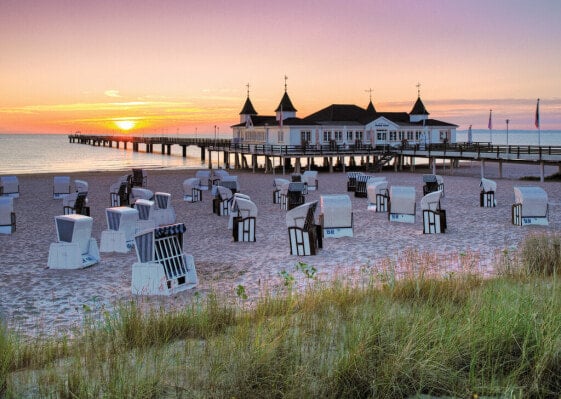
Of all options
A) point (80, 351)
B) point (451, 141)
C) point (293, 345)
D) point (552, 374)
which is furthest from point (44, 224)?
point (451, 141)

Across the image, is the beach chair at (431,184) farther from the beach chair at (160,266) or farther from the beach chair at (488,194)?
the beach chair at (160,266)

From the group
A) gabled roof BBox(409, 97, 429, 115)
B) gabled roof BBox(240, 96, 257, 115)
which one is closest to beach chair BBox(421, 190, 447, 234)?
gabled roof BBox(409, 97, 429, 115)

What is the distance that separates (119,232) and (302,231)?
4.39 meters

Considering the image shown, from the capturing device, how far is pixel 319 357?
5.53m

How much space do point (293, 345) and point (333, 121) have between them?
50167 mm

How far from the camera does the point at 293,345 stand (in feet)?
18.7

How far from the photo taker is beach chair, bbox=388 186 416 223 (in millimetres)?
18250

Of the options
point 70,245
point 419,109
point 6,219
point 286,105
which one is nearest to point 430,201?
point 70,245

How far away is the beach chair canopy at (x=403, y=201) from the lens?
60.0 feet

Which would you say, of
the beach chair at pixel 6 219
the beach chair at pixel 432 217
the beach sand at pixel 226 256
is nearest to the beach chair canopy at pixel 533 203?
the beach sand at pixel 226 256

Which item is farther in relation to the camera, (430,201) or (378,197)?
(378,197)

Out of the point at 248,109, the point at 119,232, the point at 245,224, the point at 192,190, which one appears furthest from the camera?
the point at 248,109

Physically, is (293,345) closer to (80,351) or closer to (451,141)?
(80,351)

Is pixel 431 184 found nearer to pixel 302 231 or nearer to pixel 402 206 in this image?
pixel 402 206
